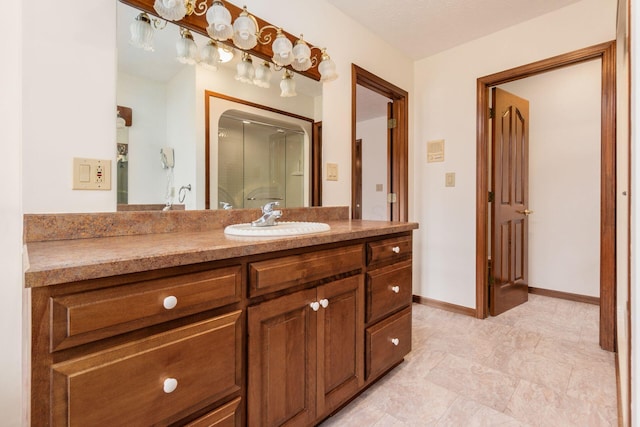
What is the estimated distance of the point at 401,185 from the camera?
2844 mm

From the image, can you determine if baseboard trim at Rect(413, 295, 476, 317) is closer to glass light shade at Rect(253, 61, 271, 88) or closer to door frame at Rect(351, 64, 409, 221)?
door frame at Rect(351, 64, 409, 221)

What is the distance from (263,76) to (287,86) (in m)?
0.18

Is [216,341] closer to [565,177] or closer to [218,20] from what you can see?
[218,20]

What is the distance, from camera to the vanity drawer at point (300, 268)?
3.21ft

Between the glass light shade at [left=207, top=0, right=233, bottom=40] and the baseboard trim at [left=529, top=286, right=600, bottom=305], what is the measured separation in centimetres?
371

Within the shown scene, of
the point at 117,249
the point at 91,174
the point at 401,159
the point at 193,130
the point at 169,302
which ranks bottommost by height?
the point at 169,302

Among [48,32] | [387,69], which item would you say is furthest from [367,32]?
[48,32]

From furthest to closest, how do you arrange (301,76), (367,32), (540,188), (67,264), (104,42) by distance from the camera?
1. (540,188)
2. (367,32)
3. (301,76)
4. (104,42)
5. (67,264)

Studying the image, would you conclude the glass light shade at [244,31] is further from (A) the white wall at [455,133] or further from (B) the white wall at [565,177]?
(B) the white wall at [565,177]

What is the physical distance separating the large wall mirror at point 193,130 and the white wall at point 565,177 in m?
2.70

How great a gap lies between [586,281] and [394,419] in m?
2.78

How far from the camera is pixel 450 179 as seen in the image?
2689mm

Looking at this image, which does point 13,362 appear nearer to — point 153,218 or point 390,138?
point 153,218

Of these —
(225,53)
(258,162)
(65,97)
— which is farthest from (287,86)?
(65,97)
